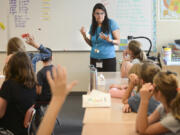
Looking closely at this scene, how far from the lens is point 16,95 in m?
2.04

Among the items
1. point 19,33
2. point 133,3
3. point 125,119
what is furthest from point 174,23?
point 125,119

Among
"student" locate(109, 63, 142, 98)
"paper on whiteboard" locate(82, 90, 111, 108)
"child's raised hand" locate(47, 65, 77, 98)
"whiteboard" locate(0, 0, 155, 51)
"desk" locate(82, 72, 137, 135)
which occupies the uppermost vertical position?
"whiteboard" locate(0, 0, 155, 51)

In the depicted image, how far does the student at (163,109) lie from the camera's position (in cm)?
155

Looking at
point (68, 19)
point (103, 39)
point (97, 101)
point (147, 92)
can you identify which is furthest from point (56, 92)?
point (68, 19)

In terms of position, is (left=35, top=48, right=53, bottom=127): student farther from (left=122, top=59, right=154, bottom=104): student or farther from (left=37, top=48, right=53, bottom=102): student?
(left=122, top=59, right=154, bottom=104): student

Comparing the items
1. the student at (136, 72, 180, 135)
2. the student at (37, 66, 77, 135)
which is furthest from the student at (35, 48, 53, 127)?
the student at (37, 66, 77, 135)

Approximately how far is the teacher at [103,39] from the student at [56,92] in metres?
2.54

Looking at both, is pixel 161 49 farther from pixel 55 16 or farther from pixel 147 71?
pixel 147 71

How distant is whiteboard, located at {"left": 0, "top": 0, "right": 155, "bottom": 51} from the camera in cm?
467

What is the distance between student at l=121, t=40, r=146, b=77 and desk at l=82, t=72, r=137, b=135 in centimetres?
90

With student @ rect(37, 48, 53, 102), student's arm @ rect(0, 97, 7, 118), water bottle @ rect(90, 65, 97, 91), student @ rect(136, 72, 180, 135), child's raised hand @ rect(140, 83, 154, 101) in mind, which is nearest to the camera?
student @ rect(136, 72, 180, 135)

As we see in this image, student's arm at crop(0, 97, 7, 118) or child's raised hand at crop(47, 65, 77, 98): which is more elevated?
child's raised hand at crop(47, 65, 77, 98)

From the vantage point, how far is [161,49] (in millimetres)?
4730

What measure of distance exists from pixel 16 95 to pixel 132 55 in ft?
4.91
